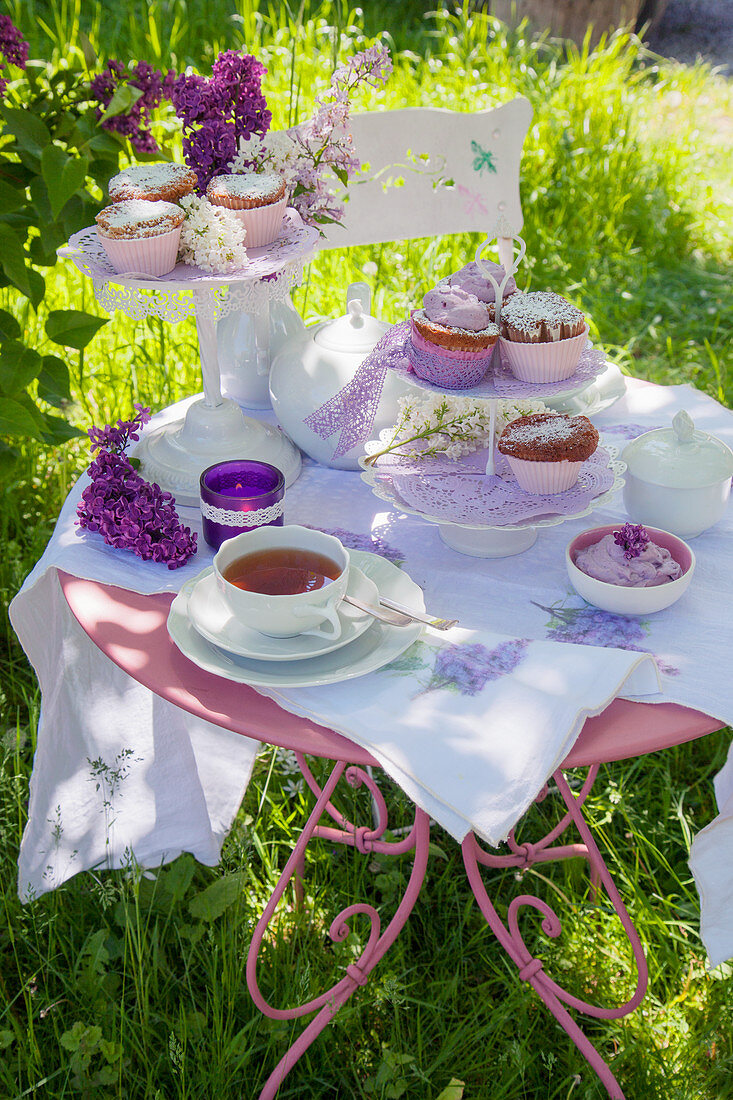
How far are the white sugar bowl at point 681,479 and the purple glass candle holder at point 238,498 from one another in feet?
1.68

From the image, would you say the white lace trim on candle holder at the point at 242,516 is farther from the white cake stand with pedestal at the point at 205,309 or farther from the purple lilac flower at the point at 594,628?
the purple lilac flower at the point at 594,628

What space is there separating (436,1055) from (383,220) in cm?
177

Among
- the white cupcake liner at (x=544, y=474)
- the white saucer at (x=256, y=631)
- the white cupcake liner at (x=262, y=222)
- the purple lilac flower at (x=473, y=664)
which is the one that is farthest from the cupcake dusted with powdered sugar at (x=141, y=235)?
the purple lilac flower at (x=473, y=664)

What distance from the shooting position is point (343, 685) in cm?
119

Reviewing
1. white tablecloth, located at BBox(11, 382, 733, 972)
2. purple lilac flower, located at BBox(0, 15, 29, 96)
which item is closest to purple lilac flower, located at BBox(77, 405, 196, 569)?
white tablecloth, located at BBox(11, 382, 733, 972)

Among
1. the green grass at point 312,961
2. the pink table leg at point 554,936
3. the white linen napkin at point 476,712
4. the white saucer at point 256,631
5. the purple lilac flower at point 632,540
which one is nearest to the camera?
the white linen napkin at point 476,712

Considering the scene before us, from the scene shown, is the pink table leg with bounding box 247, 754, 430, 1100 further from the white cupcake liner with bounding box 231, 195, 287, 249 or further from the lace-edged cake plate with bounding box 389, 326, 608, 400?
the white cupcake liner with bounding box 231, 195, 287, 249

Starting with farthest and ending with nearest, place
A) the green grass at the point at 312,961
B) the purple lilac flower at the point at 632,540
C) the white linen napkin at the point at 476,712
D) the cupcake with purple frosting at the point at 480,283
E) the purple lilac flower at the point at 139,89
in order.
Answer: the purple lilac flower at the point at 139,89, the green grass at the point at 312,961, the cupcake with purple frosting at the point at 480,283, the purple lilac flower at the point at 632,540, the white linen napkin at the point at 476,712

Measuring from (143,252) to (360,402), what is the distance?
392 millimetres

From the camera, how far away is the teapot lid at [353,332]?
1.61m

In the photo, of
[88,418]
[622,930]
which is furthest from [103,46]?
[622,930]

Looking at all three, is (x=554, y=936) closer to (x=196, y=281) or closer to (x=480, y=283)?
(x=480, y=283)

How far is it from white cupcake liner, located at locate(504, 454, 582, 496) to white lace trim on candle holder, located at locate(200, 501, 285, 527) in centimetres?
34

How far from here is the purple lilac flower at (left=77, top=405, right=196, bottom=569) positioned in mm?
1417
